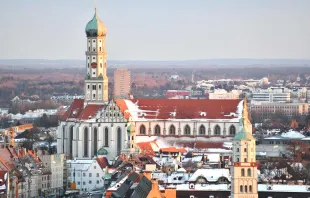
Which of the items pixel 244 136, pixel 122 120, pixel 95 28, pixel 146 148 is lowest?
pixel 146 148

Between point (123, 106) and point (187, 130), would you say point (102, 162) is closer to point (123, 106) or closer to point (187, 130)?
point (187, 130)

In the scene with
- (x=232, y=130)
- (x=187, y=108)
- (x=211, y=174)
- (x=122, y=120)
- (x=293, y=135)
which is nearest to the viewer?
(x=211, y=174)

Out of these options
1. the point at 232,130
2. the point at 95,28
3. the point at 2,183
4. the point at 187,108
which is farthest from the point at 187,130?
the point at 2,183

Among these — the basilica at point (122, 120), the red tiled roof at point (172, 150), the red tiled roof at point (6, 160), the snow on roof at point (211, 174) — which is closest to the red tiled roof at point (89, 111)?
the basilica at point (122, 120)

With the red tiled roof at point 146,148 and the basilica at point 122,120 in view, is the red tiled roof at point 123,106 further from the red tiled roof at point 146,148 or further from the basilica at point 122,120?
the red tiled roof at point 146,148

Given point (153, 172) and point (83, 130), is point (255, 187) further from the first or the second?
point (83, 130)

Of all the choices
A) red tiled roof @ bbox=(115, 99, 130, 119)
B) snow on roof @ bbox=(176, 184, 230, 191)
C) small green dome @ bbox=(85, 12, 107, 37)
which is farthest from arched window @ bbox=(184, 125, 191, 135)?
snow on roof @ bbox=(176, 184, 230, 191)
